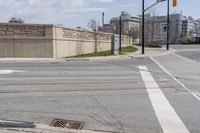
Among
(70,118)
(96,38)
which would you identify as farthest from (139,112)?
(96,38)

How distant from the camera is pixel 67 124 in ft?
22.1

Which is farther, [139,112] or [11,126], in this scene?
[139,112]

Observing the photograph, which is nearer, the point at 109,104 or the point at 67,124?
the point at 67,124

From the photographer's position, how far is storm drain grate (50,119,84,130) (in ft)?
21.6

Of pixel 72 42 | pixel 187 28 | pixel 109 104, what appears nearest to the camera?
pixel 109 104

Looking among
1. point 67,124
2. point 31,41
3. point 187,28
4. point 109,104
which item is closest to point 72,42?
point 31,41

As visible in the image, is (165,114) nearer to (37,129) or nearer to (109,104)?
(109,104)

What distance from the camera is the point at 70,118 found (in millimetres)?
7176

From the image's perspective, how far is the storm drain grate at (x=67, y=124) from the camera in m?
6.58

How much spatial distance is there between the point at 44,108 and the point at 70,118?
42.5 inches

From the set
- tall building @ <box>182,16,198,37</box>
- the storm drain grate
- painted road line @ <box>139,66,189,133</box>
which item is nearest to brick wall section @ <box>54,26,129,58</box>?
painted road line @ <box>139,66,189,133</box>

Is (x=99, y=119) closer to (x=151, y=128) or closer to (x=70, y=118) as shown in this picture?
(x=70, y=118)

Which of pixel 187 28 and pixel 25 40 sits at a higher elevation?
pixel 187 28

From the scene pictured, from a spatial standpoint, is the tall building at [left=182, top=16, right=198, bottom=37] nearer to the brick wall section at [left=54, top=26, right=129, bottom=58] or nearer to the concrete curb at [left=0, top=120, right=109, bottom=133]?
the brick wall section at [left=54, top=26, right=129, bottom=58]
